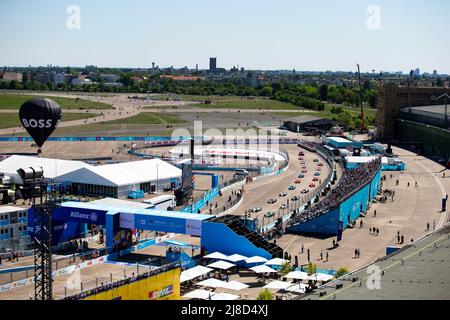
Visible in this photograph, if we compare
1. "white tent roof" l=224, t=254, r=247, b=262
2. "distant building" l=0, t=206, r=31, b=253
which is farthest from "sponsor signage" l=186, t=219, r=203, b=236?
"distant building" l=0, t=206, r=31, b=253

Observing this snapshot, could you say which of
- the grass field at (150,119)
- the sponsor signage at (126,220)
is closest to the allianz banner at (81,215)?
the sponsor signage at (126,220)

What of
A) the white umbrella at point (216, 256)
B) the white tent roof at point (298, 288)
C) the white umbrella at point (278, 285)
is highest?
the white umbrella at point (216, 256)

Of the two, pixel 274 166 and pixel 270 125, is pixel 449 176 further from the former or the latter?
pixel 270 125

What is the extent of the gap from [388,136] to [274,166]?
115 ft

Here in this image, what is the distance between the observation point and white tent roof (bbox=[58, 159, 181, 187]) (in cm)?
5484

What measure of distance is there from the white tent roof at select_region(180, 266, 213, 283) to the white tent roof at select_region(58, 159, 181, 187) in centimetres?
2273

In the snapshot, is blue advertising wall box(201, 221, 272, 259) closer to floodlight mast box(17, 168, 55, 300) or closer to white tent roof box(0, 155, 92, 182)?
floodlight mast box(17, 168, 55, 300)

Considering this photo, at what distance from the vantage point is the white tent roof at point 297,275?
104 feet

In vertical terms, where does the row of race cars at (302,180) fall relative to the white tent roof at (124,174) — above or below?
below

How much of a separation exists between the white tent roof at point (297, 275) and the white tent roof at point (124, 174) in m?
24.9

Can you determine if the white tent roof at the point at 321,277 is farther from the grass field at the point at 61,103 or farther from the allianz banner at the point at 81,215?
the grass field at the point at 61,103

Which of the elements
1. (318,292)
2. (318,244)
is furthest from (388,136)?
(318,292)

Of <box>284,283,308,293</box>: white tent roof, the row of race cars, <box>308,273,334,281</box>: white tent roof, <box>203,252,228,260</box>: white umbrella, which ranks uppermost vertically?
<box>308,273,334,281</box>: white tent roof

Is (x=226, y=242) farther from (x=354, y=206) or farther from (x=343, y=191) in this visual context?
(x=343, y=191)
